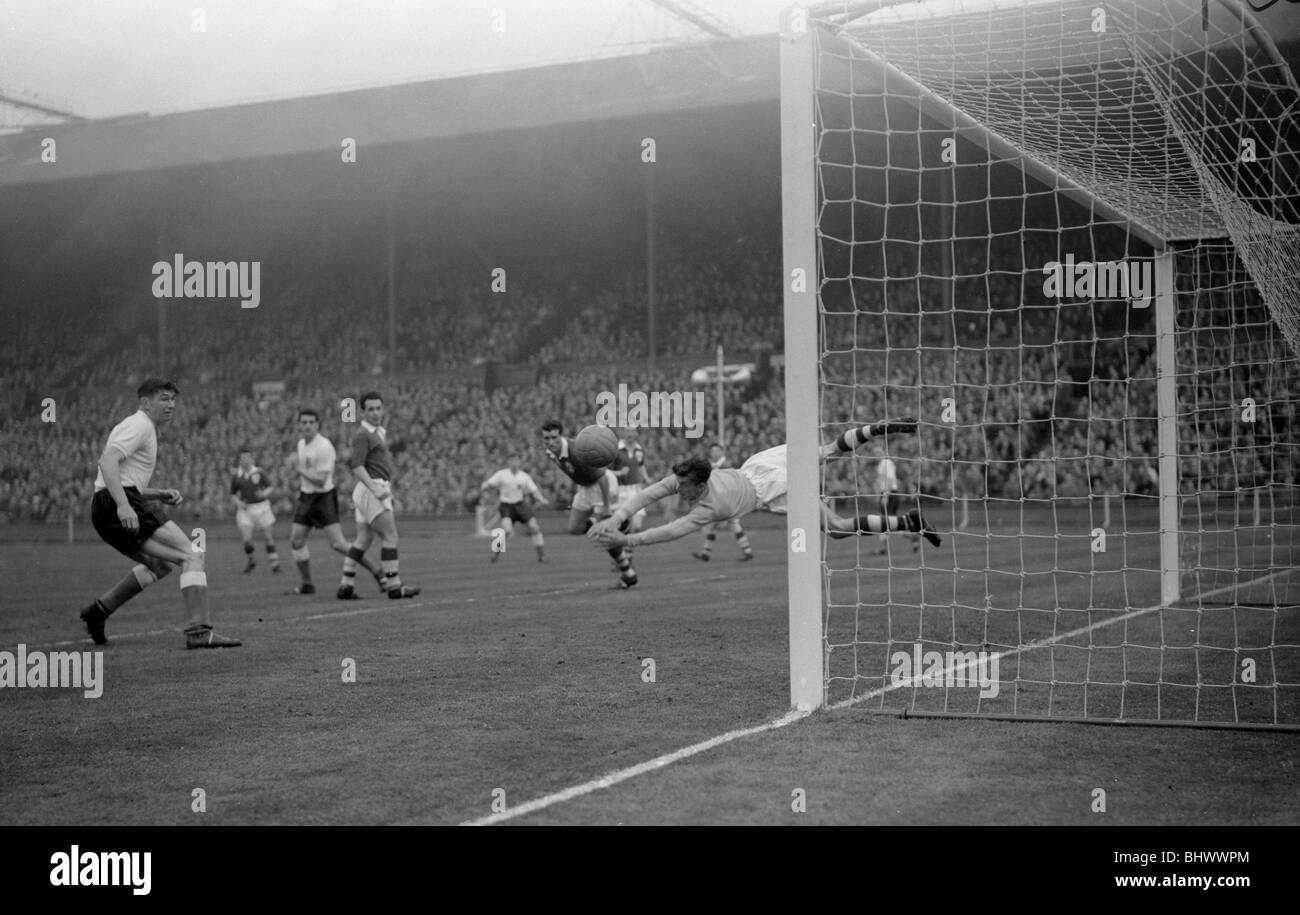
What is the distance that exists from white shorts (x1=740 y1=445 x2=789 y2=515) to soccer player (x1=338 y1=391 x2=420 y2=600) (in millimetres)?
5009

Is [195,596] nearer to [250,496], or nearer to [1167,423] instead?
[1167,423]

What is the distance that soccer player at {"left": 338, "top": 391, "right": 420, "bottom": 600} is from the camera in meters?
13.6

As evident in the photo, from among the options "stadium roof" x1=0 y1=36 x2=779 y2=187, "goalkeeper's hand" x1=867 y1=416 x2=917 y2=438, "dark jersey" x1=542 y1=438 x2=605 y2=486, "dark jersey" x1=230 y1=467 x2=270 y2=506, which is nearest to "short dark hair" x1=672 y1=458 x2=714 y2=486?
"goalkeeper's hand" x1=867 y1=416 x2=917 y2=438

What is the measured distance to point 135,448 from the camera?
9.25 m

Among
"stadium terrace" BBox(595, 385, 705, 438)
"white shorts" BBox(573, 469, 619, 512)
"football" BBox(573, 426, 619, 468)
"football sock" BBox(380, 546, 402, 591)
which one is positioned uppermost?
"stadium terrace" BBox(595, 385, 705, 438)

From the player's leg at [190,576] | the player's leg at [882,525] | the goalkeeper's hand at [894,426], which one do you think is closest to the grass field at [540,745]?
the player's leg at [190,576]

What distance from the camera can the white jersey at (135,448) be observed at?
30.1ft

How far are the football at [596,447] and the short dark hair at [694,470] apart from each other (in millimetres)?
829

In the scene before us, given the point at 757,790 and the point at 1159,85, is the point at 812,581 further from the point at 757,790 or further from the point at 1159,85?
the point at 1159,85

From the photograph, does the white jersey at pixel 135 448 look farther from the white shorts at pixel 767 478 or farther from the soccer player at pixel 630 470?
the soccer player at pixel 630 470

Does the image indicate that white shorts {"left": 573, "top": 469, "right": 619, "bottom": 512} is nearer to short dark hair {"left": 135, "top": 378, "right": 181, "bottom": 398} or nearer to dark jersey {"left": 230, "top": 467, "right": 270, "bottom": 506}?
short dark hair {"left": 135, "top": 378, "right": 181, "bottom": 398}
